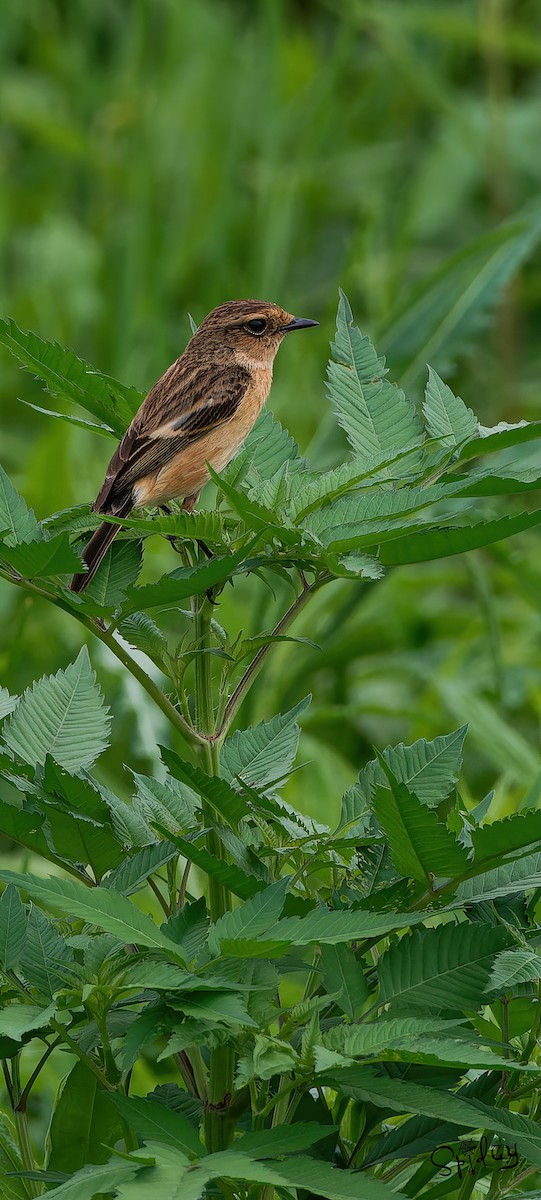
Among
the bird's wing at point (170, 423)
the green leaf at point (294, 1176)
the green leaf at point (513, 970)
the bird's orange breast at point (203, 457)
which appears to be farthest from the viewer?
the bird's orange breast at point (203, 457)

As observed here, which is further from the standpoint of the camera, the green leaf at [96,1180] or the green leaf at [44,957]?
the green leaf at [44,957]

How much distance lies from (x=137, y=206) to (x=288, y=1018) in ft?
11.1

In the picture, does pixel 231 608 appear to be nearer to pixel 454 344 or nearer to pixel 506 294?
pixel 454 344

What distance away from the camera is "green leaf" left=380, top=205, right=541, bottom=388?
269 centimetres

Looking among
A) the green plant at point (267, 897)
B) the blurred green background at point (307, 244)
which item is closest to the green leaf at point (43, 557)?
the green plant at point (267, 897)

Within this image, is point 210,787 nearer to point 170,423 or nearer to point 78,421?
point 78,421

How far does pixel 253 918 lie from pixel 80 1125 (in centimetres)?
35

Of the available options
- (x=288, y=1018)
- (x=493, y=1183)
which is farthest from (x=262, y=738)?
(x=493, y=1183)

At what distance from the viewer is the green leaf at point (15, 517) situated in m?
1.04

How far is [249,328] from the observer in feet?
6.41

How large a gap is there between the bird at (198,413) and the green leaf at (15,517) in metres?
0.17

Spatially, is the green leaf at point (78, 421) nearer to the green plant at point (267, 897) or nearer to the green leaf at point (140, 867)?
the green plant at point (267, 897)

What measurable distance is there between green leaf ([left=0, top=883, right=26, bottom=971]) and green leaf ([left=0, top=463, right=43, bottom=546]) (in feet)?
0.81

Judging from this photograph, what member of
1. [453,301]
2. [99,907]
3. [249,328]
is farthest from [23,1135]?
[453,301]
